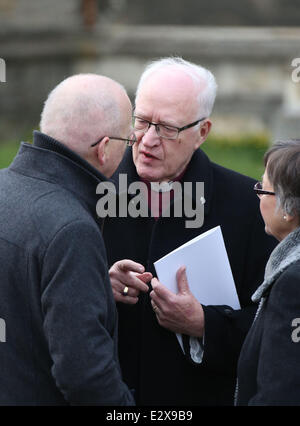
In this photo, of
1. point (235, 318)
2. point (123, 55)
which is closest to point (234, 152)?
point (123, 55)

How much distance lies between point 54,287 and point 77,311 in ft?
0.30

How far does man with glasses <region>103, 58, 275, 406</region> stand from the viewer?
285cm

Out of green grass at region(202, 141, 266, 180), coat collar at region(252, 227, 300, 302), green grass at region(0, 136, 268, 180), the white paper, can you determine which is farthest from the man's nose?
green grass at region(0, 136, 268, 180)

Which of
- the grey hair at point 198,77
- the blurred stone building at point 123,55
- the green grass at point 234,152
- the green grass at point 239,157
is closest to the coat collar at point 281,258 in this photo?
the grey hair at point 198,77

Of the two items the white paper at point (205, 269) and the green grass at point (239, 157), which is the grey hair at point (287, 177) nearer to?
the white paper at point (205, 269)

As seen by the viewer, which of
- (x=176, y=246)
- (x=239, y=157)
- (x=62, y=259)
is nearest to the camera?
(x=62, y=259)

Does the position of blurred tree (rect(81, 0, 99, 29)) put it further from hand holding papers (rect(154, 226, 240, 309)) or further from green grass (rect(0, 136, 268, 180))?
hand holding papers (rect(154, 226, 240, 309))

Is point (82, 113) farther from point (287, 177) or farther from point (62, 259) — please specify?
point (287, 177)

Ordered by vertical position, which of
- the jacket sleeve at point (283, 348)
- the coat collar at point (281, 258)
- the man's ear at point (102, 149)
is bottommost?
the jacket sleeve at point (283, 348)

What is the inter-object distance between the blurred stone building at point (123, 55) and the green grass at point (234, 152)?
341mm

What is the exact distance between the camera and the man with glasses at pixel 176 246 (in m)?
2.85

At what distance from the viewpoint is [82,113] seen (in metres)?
2.34

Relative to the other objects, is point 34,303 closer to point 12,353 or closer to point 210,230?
point 12,353
